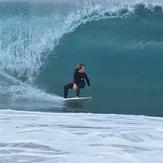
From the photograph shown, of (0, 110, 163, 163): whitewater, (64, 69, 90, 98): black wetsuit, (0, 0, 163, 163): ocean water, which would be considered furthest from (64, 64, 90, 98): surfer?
(0, 110, 163, 163): whitewater

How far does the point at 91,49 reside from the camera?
25.6ft

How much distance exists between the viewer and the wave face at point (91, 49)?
743cm

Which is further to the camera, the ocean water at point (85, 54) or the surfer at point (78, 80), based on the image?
the surfer at point (78, 80)

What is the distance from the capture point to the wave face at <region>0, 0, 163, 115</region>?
7.43 metres

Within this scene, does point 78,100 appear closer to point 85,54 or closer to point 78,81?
point 78,81

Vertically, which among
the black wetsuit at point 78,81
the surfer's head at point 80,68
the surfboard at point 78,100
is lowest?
the surfboard at point 78,100

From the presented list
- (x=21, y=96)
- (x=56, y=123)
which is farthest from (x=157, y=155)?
(x=21, y=96)

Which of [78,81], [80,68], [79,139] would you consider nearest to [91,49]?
[80,68]

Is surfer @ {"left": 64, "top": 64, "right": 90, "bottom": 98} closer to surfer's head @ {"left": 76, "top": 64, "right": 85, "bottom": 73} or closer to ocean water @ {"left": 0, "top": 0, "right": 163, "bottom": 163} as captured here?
surfer's head @ {"left": 76, "top": 64, "right": 85, "bottom": 73}

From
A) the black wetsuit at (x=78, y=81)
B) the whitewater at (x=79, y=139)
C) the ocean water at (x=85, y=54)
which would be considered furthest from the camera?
the black wetsuit at (x=78, y=81)

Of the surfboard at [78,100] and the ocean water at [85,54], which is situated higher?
the ocean water at [85,54]

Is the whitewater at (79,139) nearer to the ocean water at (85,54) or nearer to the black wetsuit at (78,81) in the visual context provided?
the ocean water at (85,54)

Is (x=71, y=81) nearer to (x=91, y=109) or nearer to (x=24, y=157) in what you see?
(x=91, y=109)

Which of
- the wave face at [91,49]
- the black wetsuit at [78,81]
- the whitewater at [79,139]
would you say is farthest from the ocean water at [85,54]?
the whitewater at [79,139]
